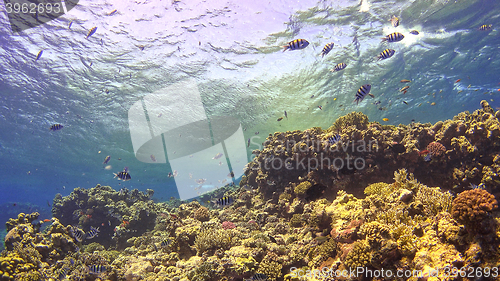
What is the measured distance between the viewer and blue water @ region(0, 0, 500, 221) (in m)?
11.4

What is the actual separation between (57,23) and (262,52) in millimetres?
11328

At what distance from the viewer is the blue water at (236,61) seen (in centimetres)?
1141

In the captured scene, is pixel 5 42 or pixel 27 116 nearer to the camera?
pixel 5 42

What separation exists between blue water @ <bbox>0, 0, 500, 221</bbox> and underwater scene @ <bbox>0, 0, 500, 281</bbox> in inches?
4.2

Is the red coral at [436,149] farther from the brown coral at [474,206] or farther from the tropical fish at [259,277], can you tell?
the tropical fish at [259,277]

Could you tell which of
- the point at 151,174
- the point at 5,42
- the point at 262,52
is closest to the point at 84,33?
the point at 5,42

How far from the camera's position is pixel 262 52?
46.3 feet

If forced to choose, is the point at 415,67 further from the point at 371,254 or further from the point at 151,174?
the point at 151,174

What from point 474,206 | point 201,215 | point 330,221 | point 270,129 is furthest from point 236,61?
point 474,206

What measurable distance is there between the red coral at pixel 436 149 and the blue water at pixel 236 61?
882 cm

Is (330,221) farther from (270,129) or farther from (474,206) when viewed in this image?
(270,129)

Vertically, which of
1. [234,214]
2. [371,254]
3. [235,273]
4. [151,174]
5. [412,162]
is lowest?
[235,273]

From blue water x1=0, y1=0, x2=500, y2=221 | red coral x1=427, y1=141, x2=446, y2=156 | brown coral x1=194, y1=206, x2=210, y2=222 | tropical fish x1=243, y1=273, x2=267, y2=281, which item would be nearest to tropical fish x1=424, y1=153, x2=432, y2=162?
red coral x1=427, y1=141, x2=446, y2=156

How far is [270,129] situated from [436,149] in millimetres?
19869
